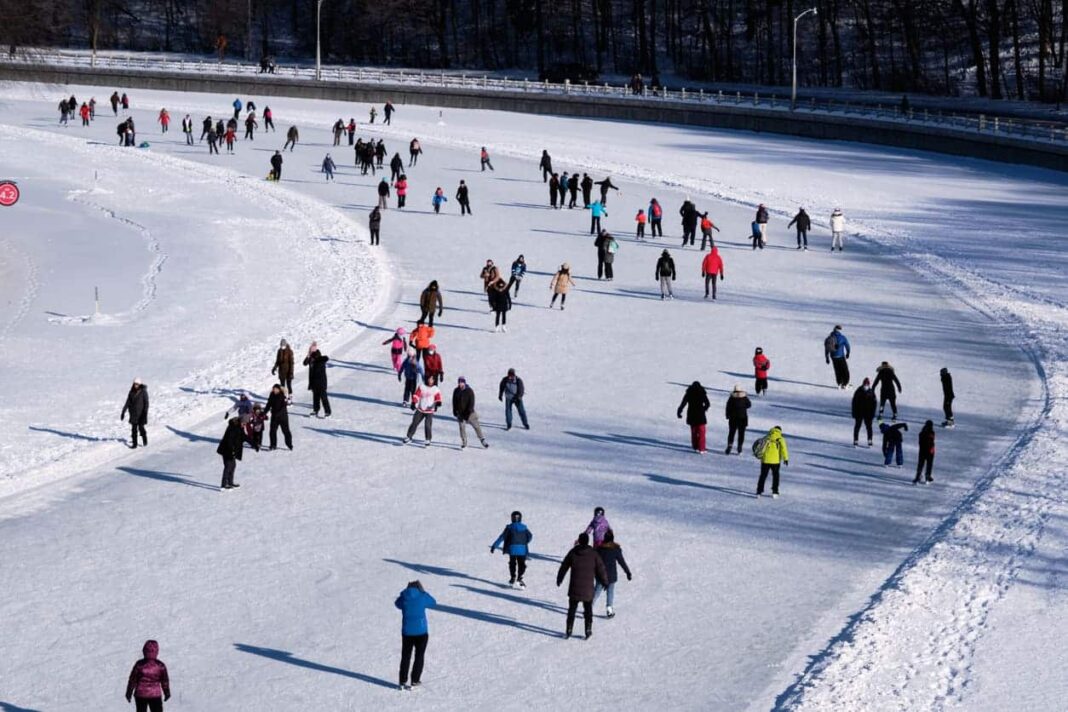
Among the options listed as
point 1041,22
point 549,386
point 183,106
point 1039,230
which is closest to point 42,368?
point 549,386

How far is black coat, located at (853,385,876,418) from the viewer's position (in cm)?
2222

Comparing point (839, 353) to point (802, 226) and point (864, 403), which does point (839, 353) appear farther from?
point (802, 226)

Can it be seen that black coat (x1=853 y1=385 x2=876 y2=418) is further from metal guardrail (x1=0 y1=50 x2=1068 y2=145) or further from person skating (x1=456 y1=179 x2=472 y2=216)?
metal guardrail (x1=0 y1=50 x2=1068 y2=145)

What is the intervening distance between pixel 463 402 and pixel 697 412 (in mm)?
3082

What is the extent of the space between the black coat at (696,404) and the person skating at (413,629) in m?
8.06

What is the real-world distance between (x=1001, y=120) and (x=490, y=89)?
2533cm

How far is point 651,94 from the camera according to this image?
245ft

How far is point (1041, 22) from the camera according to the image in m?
83.2

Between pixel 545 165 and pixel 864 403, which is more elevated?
pixel 545 165

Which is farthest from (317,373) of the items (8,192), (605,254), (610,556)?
(8,192)

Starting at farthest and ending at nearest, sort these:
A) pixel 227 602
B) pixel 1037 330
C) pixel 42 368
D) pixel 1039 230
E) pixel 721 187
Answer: pixel 721 187 → pixel 1039 230 → pixel 1037 330 → pixel 42 368 → pixel 227 602

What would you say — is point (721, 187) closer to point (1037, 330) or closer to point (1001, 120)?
point (1001, 120)

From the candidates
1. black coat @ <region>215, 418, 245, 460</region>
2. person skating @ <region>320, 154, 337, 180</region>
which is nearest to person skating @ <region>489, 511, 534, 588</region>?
black coat @ <region>215, 418, 245, 460</region>

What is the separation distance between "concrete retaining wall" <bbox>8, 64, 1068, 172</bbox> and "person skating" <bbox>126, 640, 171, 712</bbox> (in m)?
41.6
